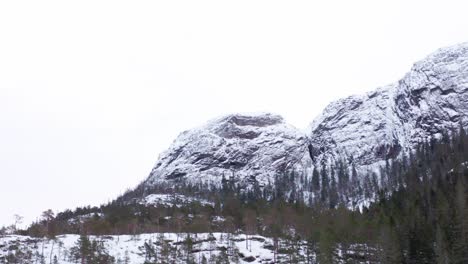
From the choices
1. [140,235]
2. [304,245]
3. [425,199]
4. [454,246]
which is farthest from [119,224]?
[454,246]

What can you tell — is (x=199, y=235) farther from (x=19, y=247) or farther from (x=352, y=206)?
(x=352, y=206)

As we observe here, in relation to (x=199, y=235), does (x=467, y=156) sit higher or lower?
higher

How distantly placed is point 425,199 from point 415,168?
6230 cm

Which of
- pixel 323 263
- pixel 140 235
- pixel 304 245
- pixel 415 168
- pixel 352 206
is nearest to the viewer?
pixel 323 263

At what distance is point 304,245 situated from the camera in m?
110

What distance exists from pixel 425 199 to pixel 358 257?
30165 mm

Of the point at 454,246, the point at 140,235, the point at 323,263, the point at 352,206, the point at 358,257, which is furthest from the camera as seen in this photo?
the point at 352,206

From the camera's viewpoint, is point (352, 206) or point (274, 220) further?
point (352, 206)

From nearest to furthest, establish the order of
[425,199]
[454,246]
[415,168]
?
[454,246] → [425,199] → [415,168]

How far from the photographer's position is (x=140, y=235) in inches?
5148

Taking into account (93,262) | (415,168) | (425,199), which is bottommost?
(93,262)

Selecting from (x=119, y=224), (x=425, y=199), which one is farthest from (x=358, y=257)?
(x=119, y=224)

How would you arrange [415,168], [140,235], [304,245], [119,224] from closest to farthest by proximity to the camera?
[304,245]
[140,235]
[119,224]
[415,168]

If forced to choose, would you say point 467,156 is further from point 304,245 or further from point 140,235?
point 140,235
